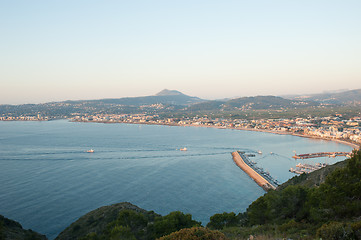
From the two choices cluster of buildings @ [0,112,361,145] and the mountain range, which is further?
the mountain range

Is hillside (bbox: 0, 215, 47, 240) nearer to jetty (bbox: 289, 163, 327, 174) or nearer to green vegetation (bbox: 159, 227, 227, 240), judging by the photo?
green vegetation (bbox: 159, 227, 227, 240)

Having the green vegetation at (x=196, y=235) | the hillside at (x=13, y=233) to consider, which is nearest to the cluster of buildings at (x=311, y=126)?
the hillside at (x=13, y=233)

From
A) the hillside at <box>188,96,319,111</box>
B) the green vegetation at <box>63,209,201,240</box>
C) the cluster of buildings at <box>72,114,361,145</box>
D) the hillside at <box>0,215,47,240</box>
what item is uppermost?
the hillside at <box>188,96,319,111</box>

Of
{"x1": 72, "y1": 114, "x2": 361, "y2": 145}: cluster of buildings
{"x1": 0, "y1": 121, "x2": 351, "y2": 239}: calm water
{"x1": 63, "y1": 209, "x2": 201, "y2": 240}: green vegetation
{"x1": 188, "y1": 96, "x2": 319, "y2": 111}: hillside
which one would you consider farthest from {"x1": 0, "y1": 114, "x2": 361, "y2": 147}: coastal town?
{"x1": 188, "y1": 96, "x2": 319, "y2": 111}: hillside

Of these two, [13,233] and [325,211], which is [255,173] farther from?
[13,233]

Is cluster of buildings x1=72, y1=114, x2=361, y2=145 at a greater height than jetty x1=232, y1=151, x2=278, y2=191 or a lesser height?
greater

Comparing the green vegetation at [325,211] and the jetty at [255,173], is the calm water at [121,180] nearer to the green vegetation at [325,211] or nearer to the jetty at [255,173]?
the jetty at [255,173]

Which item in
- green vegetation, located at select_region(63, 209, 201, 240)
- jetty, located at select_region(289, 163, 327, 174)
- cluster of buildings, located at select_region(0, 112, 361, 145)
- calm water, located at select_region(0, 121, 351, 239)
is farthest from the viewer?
cluster of buildings, located at select_region(0, 112, 361, 145)
